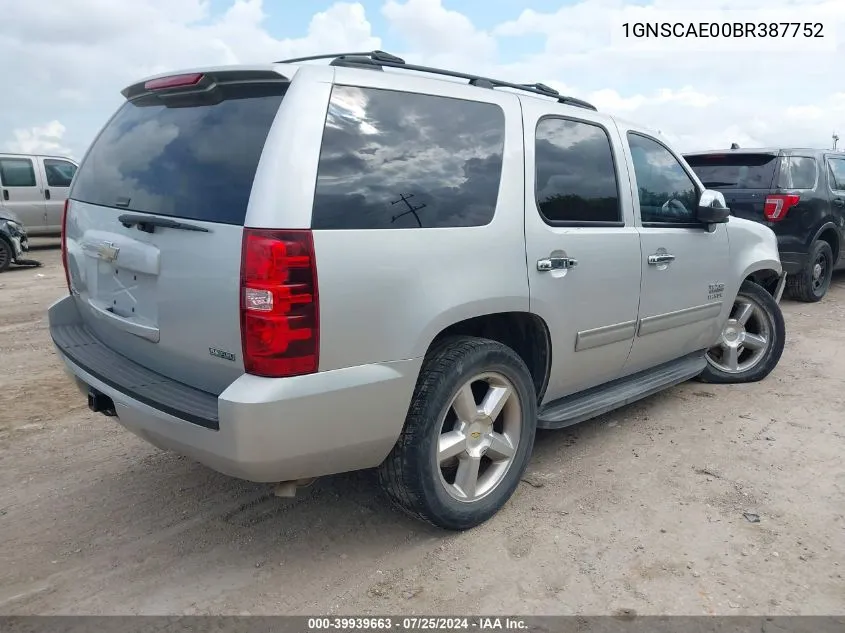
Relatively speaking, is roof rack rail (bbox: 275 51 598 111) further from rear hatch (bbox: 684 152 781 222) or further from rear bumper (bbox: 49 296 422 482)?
rear hatch (bbox: 684 152 781 222)

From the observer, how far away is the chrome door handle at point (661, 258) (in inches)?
149

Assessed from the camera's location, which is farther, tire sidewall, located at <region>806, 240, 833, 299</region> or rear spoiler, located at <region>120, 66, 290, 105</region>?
tire sidewall, located at <region>806, 240, 833, 299</region>

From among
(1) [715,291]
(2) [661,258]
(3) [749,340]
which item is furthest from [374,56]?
(3) [749,340]

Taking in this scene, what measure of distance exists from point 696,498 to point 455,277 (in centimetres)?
170

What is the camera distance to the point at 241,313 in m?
2.28

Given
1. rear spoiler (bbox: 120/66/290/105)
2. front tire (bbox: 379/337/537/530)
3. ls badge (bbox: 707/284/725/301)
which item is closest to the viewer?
rear spoiler (bbox: 120/66/290/105)

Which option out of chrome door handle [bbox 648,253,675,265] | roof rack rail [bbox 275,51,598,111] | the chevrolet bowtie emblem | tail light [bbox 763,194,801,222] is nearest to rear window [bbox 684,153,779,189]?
tail light [bbox 763,194,801,222]

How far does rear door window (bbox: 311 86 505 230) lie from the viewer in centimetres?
242

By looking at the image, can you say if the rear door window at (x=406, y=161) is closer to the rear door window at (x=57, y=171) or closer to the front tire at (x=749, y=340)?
the front tire at (x=749, y=340)

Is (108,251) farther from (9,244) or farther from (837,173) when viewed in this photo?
(9,244)

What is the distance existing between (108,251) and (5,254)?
9.51 m

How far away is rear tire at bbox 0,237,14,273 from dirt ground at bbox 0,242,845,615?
7632mm

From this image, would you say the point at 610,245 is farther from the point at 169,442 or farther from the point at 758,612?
the point at 169,442

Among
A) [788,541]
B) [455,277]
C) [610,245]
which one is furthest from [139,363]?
[788,541]
